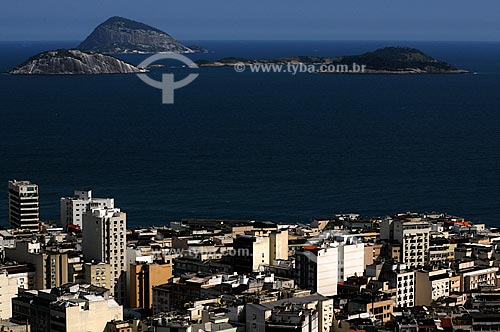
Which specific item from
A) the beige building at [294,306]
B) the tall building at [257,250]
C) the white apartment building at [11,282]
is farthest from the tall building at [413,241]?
the white apartment building at [11,282]

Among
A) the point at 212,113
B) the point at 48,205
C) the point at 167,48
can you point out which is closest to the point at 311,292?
the point at 48,205

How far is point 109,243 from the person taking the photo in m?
26.0

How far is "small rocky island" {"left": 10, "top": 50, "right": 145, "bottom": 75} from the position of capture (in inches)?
4316

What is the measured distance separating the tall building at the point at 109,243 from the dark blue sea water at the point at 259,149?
31.3 feet

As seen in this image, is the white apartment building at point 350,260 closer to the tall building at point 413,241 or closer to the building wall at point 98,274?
the tall building at point 413,241

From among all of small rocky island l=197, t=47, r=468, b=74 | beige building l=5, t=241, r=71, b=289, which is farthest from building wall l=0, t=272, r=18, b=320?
small rocky island l=197, t=47, r=468, b=74

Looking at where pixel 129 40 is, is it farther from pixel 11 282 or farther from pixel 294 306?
pixel 294 306

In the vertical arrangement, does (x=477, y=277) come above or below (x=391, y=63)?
below

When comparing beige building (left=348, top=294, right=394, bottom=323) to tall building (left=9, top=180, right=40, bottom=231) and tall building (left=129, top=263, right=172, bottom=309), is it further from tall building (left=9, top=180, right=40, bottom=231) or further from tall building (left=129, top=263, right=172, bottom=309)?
tall building (left=9, top=180, right=40, bottom=231)

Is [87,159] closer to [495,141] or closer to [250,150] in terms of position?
[250,150]

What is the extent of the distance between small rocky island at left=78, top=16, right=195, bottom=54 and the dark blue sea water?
62.4m

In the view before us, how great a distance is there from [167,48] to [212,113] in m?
85.0

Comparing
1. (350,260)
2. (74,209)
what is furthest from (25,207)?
(350,260)

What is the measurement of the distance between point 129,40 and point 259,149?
110 meters
